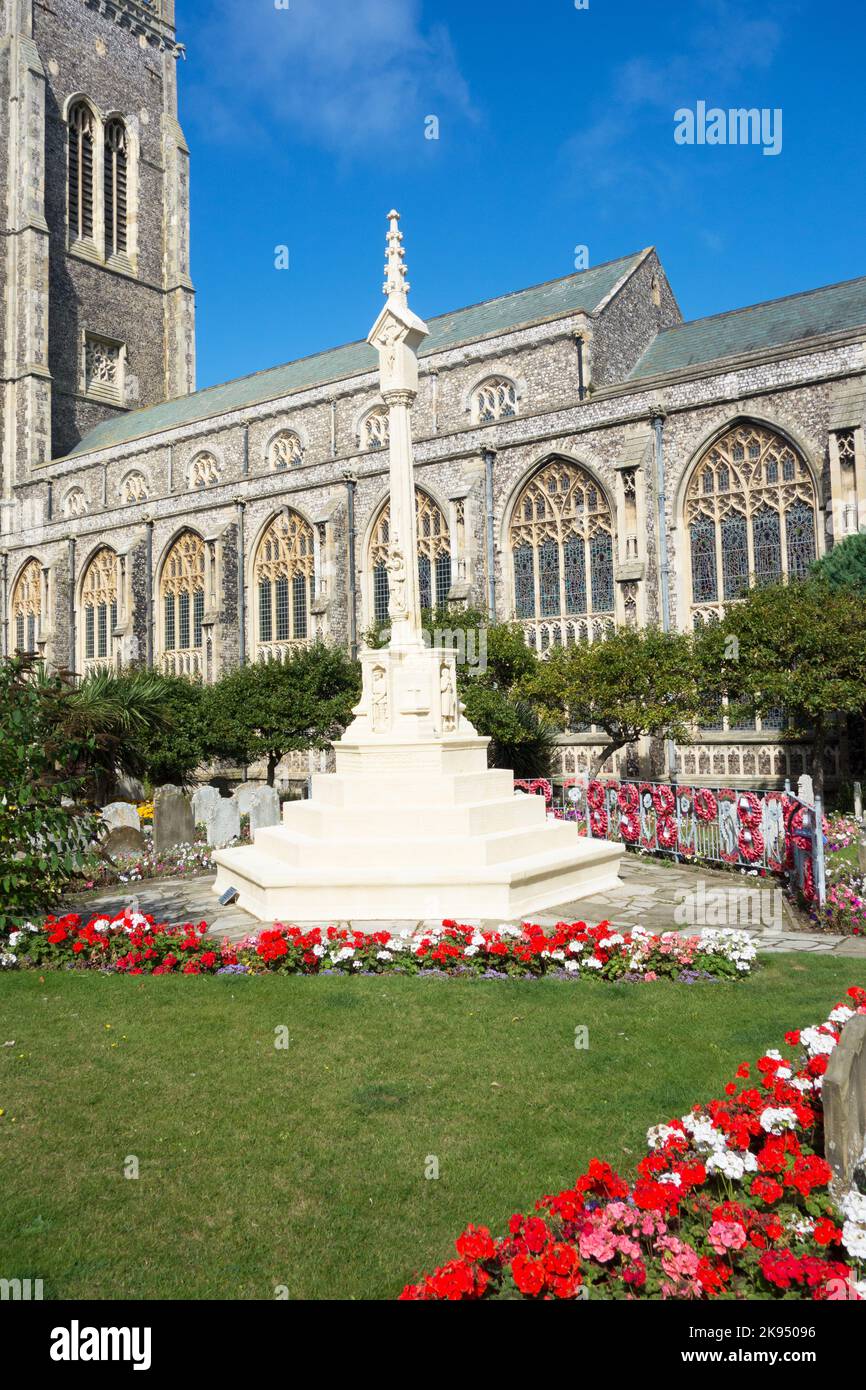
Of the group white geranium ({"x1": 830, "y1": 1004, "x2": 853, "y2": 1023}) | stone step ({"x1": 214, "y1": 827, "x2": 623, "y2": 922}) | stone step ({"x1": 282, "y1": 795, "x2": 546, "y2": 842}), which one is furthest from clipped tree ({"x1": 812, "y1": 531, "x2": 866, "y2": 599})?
white geranium ({"x1": 830, "y1": 1004, "x2": 853, "y2": 1023})

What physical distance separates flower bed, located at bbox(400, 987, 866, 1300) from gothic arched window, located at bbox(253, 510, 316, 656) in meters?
24.8

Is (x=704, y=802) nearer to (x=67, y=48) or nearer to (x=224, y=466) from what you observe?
(x=224, y=466)

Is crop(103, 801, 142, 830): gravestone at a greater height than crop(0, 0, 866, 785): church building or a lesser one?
lesser

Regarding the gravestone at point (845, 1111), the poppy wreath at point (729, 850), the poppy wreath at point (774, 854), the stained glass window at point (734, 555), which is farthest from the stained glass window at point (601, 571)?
the gravestone at point (845, 1111)

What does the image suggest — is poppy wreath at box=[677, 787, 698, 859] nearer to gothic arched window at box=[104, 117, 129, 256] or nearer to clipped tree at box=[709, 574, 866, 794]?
clipped tree at box=[709, 574, 866, 794]

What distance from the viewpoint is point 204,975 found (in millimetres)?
6672

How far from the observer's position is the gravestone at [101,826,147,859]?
44.0 ft

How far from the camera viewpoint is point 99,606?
3497 cm

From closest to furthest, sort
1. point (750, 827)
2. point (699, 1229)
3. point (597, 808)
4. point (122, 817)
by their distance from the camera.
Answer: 1. point (699, 1229)
2. point (750, 827)
3. point (597, 808)
4. point (122, 817)

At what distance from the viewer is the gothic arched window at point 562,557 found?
21.9 metres

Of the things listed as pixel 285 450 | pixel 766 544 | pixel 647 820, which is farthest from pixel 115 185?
pixel 647 820

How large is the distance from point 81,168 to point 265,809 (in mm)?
43627

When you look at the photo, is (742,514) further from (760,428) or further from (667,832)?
(667,832)
